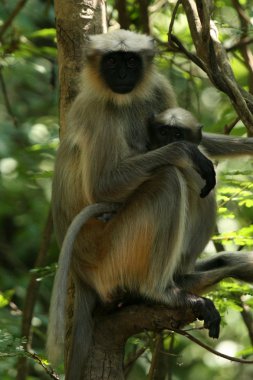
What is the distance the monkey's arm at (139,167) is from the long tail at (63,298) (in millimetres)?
105

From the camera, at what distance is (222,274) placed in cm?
522

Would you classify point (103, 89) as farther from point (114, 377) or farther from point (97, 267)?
point (114, 377)

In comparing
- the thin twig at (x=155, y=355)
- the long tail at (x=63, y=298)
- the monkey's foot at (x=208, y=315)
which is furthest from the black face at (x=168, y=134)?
the thin twig at (x=155, y=355)

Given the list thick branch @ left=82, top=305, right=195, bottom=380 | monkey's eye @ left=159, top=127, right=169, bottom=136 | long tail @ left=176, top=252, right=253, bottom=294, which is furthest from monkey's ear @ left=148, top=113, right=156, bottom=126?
thick branch @ left=82, top=305, right=195, bottom=380

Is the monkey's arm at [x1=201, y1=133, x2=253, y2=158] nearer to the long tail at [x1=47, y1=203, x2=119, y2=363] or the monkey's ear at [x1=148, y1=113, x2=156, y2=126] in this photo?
the monkey's ear at [x1=148, y1=113, x2=156, y2=126]

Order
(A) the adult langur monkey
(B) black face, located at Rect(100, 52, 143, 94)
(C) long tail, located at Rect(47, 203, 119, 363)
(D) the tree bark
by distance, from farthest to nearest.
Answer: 1. (D) the tree bark
2. (B) black face, located at Rect(100, 52, 143, 94)
3. (A) the adult langur monkey
4. (C) long tail, located at Rect(47, 203, 119, 363)

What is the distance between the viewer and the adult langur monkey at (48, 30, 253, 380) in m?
4.99

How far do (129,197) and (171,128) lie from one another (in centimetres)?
49

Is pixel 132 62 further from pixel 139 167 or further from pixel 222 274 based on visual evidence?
pixel 222 274

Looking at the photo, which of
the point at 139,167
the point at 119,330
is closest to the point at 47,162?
the point at 139,167

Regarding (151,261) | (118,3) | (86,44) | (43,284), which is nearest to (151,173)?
(151,261)

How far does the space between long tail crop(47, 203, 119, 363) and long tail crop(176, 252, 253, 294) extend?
64cm

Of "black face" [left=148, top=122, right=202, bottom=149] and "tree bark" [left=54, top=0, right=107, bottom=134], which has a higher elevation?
"tree bark" [left=54, top=0, right=107, bottom=134]

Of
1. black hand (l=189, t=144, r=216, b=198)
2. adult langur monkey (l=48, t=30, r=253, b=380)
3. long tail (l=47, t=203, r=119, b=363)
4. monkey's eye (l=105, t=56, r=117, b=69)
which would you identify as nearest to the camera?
long tail (l=47, t=203, r=119, b=363)
